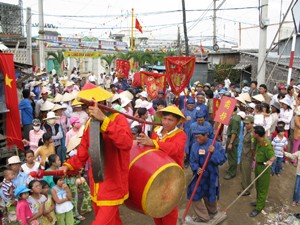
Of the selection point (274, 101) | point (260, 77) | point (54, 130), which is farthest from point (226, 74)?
point (54, 130)

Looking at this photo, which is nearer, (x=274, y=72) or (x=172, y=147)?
(x=172, y=147)

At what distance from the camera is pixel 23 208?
4199 millimetres

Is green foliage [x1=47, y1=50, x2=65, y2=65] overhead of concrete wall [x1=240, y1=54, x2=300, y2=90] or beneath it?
overhead

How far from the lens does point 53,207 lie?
4570mm

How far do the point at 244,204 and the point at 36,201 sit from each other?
3.89 m

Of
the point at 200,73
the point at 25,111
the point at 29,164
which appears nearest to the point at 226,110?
the point at 29,164

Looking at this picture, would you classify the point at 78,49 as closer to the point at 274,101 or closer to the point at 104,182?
the point at 274,101

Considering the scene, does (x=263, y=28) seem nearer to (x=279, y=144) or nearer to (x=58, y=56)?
(x=279, y=144)

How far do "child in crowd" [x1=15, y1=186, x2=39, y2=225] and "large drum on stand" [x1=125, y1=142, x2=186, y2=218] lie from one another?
1.44 metres

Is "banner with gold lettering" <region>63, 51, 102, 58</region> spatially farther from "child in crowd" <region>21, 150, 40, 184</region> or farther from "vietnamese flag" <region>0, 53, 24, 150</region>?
"child in crowd" <region>21, 150, 40, 184</region>

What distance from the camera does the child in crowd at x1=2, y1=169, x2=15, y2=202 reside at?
183 inches

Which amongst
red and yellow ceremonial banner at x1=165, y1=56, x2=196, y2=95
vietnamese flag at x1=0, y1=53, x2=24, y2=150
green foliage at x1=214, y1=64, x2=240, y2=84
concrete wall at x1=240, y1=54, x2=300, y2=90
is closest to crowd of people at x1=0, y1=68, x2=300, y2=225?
vietnamese flag at x1=0, y1=53, x2=24, y2=150

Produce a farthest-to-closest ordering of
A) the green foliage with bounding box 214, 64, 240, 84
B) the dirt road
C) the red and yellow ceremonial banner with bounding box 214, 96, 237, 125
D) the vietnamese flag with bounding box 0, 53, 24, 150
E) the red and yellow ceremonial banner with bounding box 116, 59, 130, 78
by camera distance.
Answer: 1. the green foliage with bounding box 214, 64, 240, 84
2. the red and yellow ceremonial banner with bounding box 116, 59, 130, 78
3. the vietnamese flag with bounding box 0, 53, 24, 150
4. the dirt road
5. the red and yellow ceremonial banner with bounding box 214, 96, 237, 125

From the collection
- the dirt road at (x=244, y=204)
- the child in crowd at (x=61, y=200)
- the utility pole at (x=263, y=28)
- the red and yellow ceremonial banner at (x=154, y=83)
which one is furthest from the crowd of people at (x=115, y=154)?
the utility pole at (x=263, y=28)
